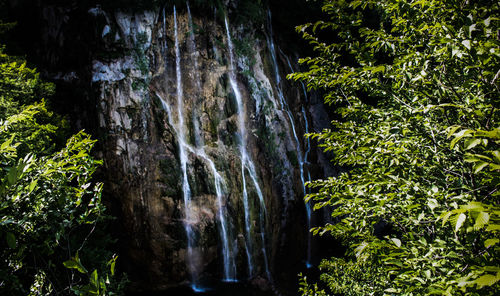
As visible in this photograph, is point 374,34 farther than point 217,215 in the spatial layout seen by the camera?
No

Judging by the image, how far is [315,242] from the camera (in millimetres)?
10500

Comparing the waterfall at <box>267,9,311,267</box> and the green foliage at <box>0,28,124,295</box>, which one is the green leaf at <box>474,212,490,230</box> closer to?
the green foliage at <box>0,28,124,295</box>

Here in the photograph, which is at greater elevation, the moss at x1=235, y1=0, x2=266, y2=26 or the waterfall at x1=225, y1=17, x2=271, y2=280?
the moss at x1=235, y1=0, x2=266, y2=26

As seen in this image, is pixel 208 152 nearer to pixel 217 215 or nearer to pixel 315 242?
pixel 217 215

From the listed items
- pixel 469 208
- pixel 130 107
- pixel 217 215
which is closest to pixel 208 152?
pixel 217 215

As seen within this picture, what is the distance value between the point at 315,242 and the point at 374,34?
33.2 ft

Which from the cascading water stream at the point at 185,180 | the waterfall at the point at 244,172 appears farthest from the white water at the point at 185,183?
the waterfall at the point at 244,172

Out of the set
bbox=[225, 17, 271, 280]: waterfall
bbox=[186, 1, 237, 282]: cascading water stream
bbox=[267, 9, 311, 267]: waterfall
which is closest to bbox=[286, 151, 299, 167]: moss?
bbox=[267, 9, 311, 267]: waterfall

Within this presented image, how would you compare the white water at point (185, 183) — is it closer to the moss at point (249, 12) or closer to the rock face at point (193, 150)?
the rock face at point (193, 150)

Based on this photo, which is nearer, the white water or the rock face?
the rock face

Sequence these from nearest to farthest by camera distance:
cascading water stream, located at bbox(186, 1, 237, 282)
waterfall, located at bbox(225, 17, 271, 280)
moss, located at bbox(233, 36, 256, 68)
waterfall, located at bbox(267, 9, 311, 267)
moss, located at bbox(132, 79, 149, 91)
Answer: moss, located at bbox(132, 79, 149, 91) → cascading water stream, located at bbox(186, 1, 237, 282) → waterfall, located at bbox(225, 17, 271, 280) → moss, located at bbox(233, 36, 256, 68) → waterfall, located at bbox(267, 9, 311, 267)

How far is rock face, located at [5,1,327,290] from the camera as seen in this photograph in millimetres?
8164

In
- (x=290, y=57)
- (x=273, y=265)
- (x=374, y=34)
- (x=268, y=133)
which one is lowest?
(x=273, y=265)

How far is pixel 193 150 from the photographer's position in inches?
343
